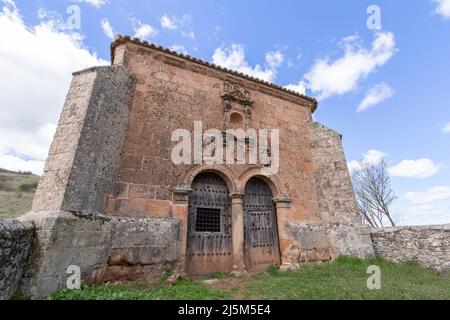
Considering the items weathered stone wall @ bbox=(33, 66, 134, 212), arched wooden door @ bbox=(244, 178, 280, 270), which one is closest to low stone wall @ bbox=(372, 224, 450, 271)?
arched wooden door @ bbox=(244, 178, 280, 270)

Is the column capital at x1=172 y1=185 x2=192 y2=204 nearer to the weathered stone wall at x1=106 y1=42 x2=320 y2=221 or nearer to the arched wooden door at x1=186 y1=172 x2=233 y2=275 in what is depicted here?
the weathered stone wall at x1=106 y1=42 x2=320 y2=221

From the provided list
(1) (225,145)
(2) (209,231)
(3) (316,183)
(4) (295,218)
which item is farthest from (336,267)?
(1) (225,145)

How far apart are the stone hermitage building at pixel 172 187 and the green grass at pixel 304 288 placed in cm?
53

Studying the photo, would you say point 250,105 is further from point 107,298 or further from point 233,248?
point 107,298

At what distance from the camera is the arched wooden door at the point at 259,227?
6.36m

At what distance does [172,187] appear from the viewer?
5.53 metres

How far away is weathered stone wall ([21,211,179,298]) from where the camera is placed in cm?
343

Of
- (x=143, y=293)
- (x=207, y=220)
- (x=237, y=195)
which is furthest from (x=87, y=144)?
(x=237, y=195)

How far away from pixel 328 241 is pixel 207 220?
3767mm

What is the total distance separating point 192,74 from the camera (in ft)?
22.3

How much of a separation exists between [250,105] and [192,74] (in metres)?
2.00

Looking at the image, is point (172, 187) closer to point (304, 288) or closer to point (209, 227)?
point (209, 227)
